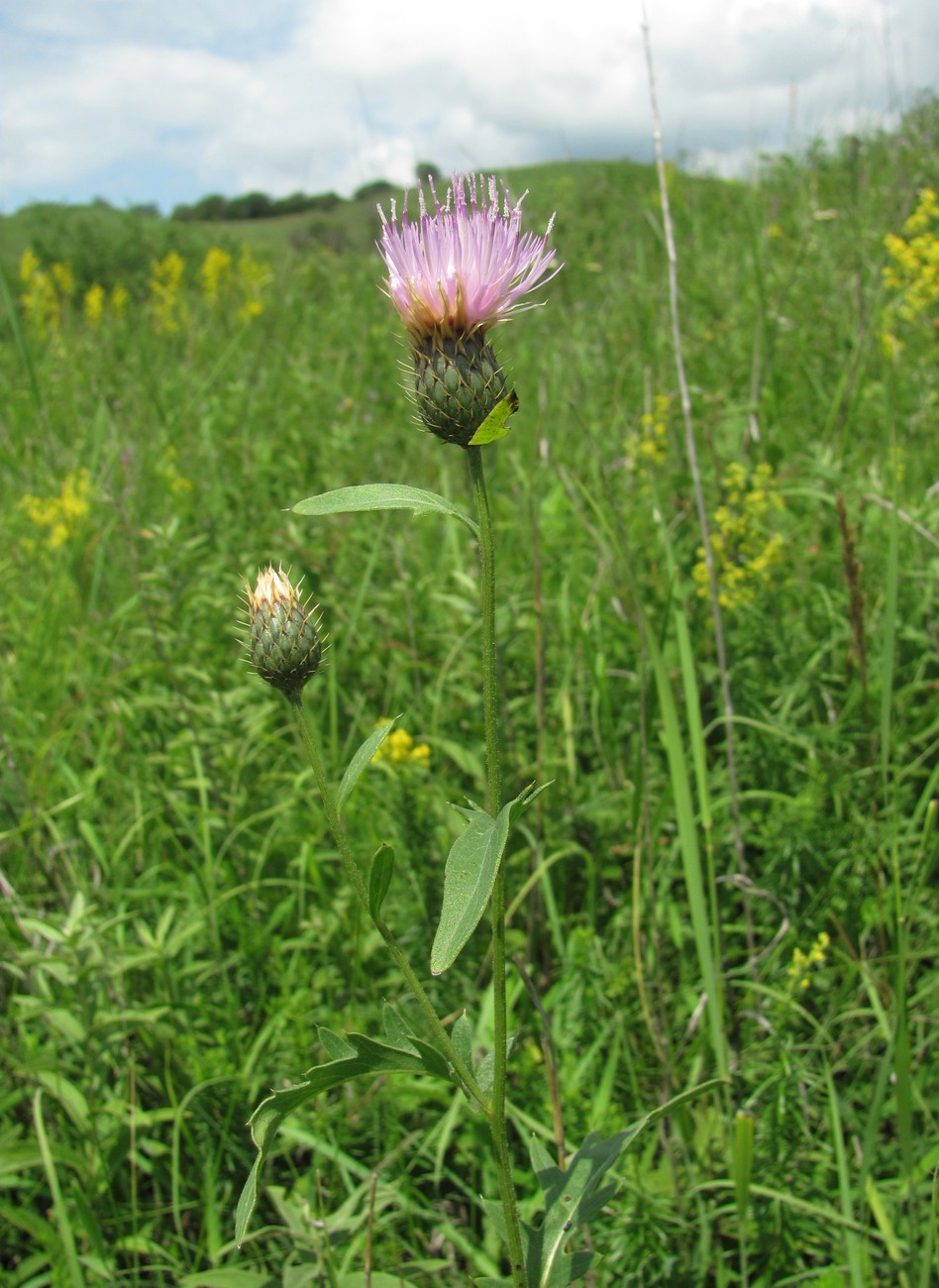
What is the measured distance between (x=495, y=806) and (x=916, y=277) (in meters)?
3.73

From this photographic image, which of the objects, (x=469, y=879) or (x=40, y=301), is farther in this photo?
(x=40, y=301)

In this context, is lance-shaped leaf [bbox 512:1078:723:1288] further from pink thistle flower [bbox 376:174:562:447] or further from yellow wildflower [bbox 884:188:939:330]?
yellow wildflower [bbox 884:188:939:330]

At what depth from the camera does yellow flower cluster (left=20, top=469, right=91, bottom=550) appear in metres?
3.21

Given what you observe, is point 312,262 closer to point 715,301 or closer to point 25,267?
point 25,267

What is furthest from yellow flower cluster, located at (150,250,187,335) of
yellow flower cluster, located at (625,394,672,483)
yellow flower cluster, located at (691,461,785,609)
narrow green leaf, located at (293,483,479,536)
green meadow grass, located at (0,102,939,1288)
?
narrow green leaf, located at (293,483,479,536)

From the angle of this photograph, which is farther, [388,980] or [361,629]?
[361,629]

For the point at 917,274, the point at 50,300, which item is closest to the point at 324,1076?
the point at 917,274

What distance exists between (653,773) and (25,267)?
305 inches

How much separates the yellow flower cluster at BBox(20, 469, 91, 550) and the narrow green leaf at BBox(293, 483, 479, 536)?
2.60m

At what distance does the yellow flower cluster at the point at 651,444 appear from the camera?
2650mm

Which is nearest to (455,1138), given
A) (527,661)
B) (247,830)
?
(247,830)

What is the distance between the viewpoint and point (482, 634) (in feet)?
3.08

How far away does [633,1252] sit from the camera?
4.32 feet

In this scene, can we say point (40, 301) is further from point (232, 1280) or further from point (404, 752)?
point (232, 1280)
